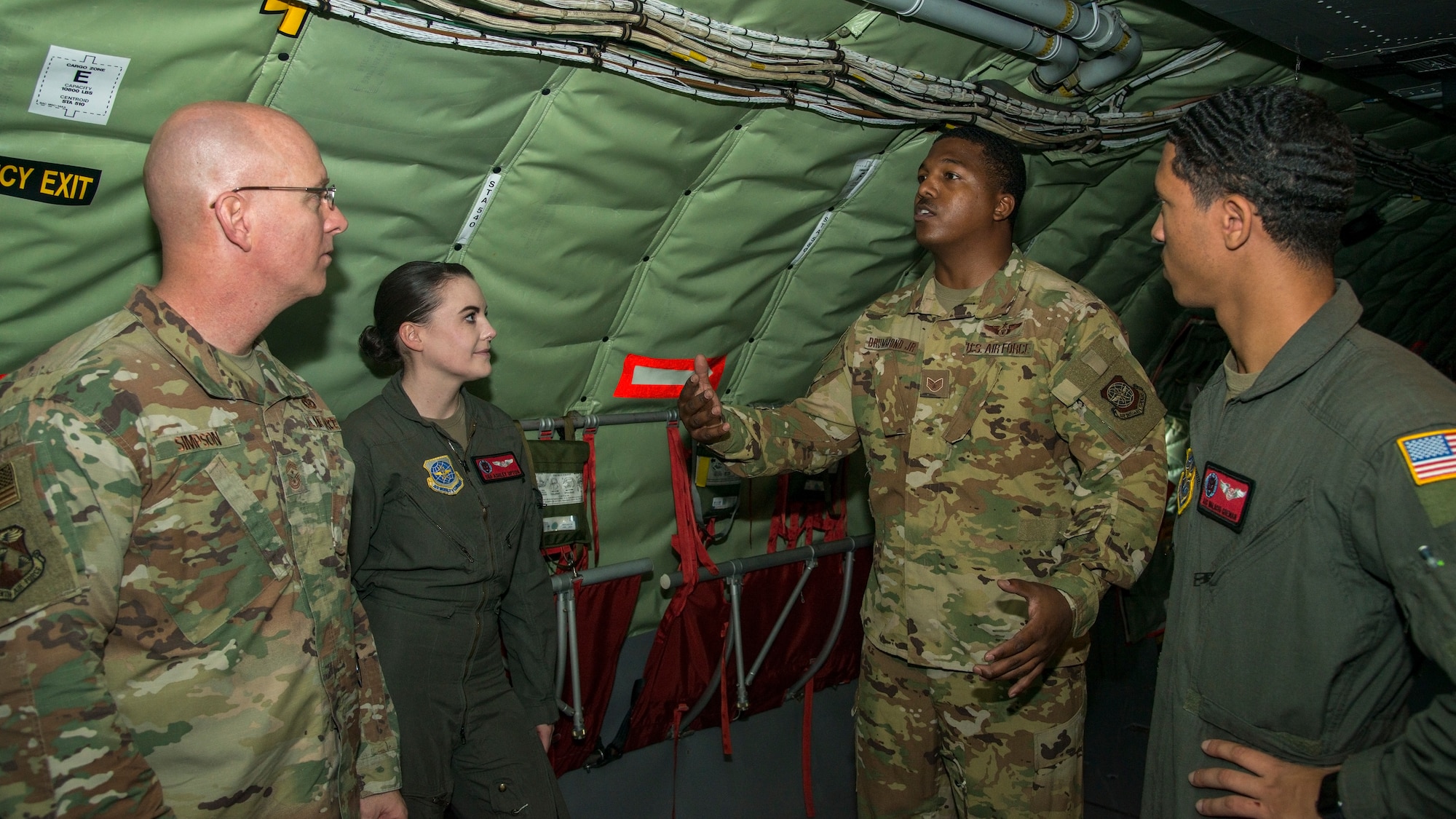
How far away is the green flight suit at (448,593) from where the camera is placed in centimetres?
238

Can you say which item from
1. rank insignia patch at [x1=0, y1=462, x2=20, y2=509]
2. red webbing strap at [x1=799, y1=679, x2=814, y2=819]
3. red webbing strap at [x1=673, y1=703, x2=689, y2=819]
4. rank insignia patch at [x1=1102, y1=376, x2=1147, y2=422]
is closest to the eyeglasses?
rank insignia patch at [x1=0, y1=462, x2=20, y2=509]

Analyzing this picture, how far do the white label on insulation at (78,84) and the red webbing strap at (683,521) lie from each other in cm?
199

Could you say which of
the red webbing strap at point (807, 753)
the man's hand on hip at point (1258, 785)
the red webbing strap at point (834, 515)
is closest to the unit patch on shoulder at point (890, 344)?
the red webbing strap at point (834, 515)

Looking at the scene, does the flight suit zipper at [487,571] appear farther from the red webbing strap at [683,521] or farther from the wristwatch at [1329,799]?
the wristwatch at [1329,799]

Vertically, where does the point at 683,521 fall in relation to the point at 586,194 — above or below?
below

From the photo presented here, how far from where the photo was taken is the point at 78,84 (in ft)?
5.74

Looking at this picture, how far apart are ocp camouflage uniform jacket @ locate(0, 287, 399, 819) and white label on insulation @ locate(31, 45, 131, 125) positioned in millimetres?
469

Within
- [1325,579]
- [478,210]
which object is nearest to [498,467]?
[478,210]

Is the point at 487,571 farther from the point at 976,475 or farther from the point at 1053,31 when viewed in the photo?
the point at 1053,31

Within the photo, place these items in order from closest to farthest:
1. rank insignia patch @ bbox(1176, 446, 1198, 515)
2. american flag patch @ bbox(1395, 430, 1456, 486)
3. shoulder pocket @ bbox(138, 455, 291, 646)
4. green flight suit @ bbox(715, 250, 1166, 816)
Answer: american flag patch @ bbox(1395, 430, 1456, 486)
shoulder pocket @ bbox(138, 455, 291, 646)
rank insignia patch @ bbox(1176, 446, 1198, 515)
green flight suit @ bbox(715, 250, 1166, 816)

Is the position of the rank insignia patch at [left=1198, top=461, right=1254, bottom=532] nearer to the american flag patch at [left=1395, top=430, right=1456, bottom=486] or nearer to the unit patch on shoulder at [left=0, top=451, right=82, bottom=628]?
the american flag patch at [left=1395, top=430, right=1456, bottom=486]

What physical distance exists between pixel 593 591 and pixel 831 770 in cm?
177

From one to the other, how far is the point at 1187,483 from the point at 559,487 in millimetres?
1901

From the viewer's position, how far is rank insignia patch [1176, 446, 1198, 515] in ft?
5.82
